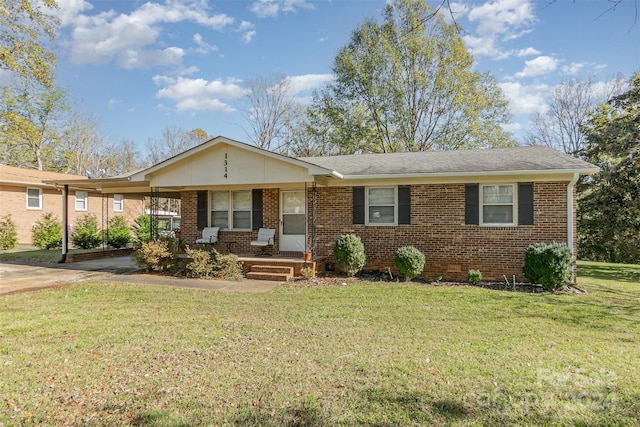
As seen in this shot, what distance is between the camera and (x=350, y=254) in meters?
9.83

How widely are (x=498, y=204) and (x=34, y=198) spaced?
24.0 meters

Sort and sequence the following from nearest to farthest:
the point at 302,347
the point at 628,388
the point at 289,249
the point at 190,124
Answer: the point at 628,388 → the point at 302,347 → the point at 289,249 → the point at 190,124

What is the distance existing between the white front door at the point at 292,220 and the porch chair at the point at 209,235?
2.35 metres

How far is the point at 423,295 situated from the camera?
796cm

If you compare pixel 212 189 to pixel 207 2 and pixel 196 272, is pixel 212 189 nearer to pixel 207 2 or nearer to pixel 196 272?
pixel 196 272

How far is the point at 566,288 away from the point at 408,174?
4802mm

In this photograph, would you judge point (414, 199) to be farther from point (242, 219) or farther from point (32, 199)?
point (32, 199)

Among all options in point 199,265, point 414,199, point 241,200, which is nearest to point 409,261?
point 414,199

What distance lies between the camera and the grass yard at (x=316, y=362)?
3.10 metres

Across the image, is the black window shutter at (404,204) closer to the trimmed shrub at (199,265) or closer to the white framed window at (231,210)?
the white framed window at (231,210)

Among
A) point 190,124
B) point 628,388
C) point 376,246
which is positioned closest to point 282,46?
point 376,246

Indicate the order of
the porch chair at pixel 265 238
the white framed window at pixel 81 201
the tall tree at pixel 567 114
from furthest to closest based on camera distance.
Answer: the tall tree at pixel 567 114 < the white framed window at pixel 81 201 < the porch chair at pixel 265 238

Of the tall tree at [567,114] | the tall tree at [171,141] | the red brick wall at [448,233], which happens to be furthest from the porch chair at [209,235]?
the tall tree at [171,141]

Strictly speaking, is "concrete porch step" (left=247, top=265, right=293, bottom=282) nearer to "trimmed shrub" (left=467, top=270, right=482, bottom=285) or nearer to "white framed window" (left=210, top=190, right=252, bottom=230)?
"white framed window" (left=210, top=190, right=252, bottom=230)
